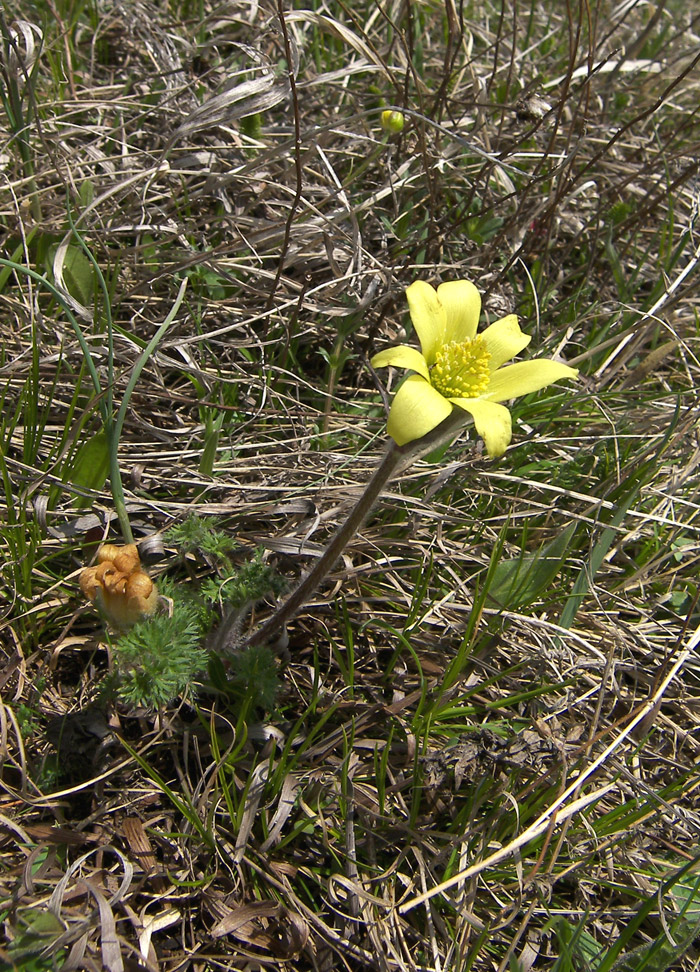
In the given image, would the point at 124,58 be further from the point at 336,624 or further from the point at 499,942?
the point at 499,942

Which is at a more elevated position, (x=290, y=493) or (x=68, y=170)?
(x=68, y=170)

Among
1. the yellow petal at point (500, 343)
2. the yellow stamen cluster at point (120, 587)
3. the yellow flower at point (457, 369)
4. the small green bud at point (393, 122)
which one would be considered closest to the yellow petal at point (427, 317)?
the yellow flower at point (457, 369)

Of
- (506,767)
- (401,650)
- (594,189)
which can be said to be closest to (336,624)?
(401,650)

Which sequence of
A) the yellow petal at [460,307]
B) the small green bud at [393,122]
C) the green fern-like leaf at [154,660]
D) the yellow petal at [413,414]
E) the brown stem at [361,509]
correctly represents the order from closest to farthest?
the yellow petal at [413,414] → the brown stem at [361,509] → the green fern-like leaf at [154,660] → the yellow petal at [460,307] → the small green bud at [393,122]

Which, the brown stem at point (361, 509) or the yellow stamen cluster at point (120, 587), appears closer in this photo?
the brown stem at point (361, 509)

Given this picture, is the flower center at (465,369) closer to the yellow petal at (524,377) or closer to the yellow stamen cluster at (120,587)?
the yellow petal at (524,377)

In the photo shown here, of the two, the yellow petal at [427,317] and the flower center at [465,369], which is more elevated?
the yellow petal at [427,317]
